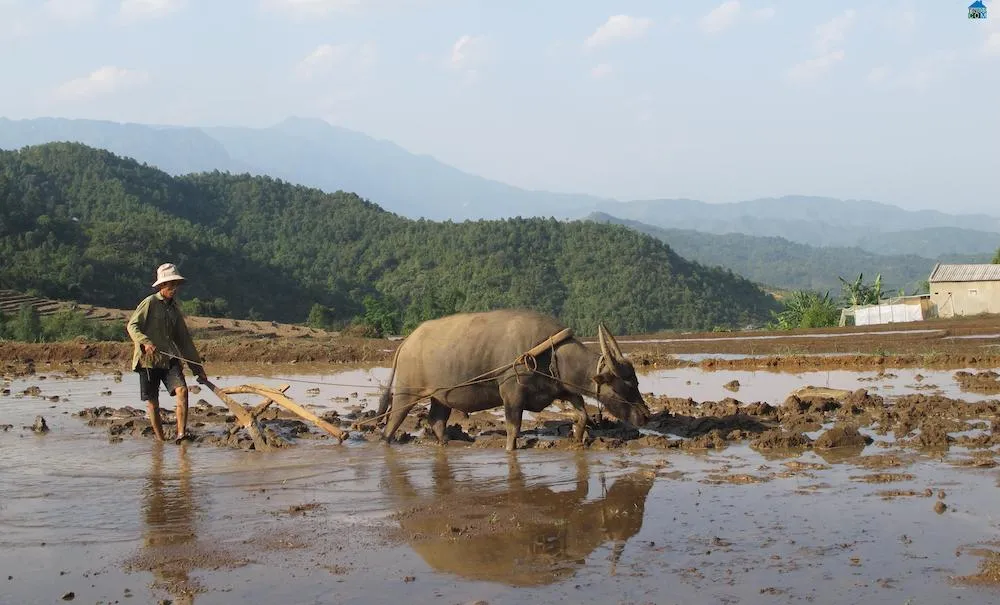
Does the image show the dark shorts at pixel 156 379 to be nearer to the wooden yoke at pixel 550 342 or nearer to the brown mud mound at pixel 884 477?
the wooden yoke at pixel 550 342

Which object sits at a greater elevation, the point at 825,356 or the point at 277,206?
the point at 277,206

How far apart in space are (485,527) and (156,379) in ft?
19.6

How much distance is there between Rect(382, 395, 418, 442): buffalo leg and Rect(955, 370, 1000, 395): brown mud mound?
Answer: 8.50 meters

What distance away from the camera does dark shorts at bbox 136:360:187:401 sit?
1123cm

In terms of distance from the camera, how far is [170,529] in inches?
277

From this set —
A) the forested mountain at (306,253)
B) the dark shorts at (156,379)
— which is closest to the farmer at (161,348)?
the dark shorts at (156,379)

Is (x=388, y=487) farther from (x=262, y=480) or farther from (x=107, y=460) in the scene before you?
(x=107, y=460)

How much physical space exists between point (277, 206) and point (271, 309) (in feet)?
83.2

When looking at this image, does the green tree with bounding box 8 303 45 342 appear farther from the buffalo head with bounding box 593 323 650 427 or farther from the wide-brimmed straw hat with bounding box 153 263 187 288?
the buffalo head with bounding box 593 323 650 427

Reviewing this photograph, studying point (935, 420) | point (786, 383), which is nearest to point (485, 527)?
point (935, 420)

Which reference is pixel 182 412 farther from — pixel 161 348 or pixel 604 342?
pixel 604 342

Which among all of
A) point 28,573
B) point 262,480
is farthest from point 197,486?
point 28,573

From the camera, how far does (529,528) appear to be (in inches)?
273

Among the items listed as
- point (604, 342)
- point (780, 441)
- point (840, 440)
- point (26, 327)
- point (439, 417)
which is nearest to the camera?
point (840, 440)
